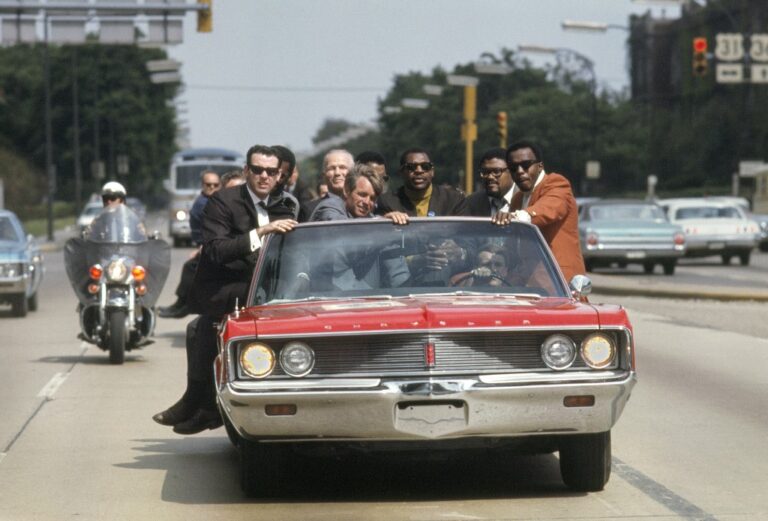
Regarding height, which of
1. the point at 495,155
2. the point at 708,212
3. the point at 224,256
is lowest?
the point at 708,212

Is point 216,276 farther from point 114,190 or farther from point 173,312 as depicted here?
point 173,312

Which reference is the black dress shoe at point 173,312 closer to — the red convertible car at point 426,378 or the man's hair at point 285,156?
the man's hair at point 285,156

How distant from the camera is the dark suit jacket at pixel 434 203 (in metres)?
11.0

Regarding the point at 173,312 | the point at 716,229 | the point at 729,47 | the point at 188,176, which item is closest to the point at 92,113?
the point at 188,176

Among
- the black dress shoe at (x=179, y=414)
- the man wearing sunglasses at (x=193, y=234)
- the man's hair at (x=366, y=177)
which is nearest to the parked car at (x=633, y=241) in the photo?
the man wearing sunglasses at (x=193, y=234)

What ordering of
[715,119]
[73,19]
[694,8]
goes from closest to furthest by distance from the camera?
[73,19] < [715,119] < [694,8]

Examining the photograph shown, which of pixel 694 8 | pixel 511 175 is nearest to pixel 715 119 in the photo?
pixel 694 8

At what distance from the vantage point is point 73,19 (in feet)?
120

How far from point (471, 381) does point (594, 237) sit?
88.1 feet

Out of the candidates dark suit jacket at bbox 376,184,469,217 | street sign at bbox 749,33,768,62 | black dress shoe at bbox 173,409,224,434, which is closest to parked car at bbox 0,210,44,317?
dark suit jacket at bbox 376,184,469,217

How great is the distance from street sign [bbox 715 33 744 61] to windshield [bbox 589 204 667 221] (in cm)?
1125

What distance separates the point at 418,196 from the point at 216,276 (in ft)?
7.01

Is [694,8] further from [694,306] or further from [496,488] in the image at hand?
[496,488]

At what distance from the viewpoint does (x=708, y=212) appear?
40.5 m
